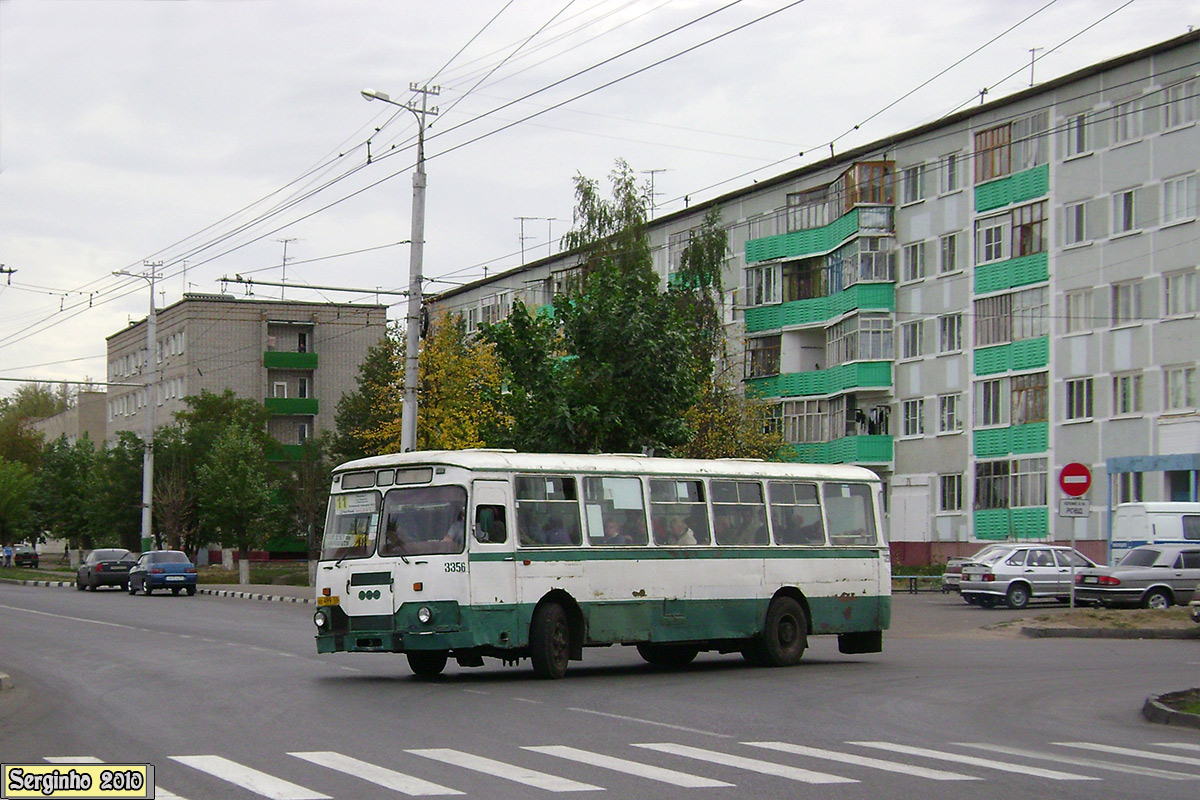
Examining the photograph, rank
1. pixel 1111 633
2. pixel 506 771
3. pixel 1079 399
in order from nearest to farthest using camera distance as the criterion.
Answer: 1. pixel 506 771
2. pixel 1111 633
3. pixel 1079 399

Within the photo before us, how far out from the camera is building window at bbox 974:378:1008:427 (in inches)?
2215

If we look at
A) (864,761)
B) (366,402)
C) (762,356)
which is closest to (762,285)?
(762,356)

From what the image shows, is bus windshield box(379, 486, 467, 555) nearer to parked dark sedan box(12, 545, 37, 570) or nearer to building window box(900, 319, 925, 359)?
building window box(900, 319, 925, 359)

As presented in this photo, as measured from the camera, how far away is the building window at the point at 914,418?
6041cm

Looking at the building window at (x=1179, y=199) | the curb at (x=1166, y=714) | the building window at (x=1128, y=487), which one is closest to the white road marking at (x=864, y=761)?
the curb at (x=1166, y=714)

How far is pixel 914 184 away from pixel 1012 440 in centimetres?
1075

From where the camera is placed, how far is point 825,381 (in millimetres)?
64625

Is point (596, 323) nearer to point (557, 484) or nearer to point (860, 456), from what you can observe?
point (557, 484)

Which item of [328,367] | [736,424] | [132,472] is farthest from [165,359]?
[736,424]

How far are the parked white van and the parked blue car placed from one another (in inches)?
1174

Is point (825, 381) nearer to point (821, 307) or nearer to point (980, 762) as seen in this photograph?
point (821, 307)

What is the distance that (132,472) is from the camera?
75500 millimetres

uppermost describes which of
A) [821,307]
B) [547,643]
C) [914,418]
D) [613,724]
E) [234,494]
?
[821,307]

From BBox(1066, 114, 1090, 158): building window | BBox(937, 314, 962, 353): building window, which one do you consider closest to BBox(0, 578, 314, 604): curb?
BBox(937, 314, 962, 353): building window
